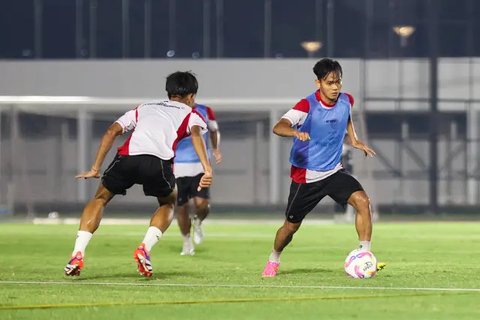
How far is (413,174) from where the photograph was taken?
147 ft

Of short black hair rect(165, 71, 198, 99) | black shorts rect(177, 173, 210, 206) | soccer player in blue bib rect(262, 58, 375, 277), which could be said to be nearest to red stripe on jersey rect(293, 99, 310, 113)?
soccer player in blue bib rect(262, 58, 375, 277)

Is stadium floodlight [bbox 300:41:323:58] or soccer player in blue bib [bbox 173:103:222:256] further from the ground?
stadium floodlight [bbox 300:41:323:58]

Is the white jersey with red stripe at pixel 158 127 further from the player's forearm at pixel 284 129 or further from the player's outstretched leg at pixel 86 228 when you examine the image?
the player's forearm at pixel 284 129

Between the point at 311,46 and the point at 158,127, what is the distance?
134 ft

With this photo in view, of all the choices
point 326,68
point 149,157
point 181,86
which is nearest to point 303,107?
point 326,68

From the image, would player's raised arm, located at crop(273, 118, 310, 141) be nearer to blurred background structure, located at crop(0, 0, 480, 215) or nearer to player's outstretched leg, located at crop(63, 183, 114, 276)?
player's outstretched leg, located at crop(63, 183, 114, 276)

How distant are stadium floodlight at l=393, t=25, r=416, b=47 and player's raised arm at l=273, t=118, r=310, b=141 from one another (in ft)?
116

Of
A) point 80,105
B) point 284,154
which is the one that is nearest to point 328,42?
point 284,154

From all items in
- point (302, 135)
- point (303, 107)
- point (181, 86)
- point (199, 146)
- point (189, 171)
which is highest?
point (181, 86)

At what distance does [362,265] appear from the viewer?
13.4 metres

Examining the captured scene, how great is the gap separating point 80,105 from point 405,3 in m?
15.6

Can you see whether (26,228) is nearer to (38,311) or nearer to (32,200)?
(32,200)

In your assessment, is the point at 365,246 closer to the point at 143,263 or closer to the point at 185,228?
the point at 143,263

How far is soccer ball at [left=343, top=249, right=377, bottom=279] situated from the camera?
13.4m
